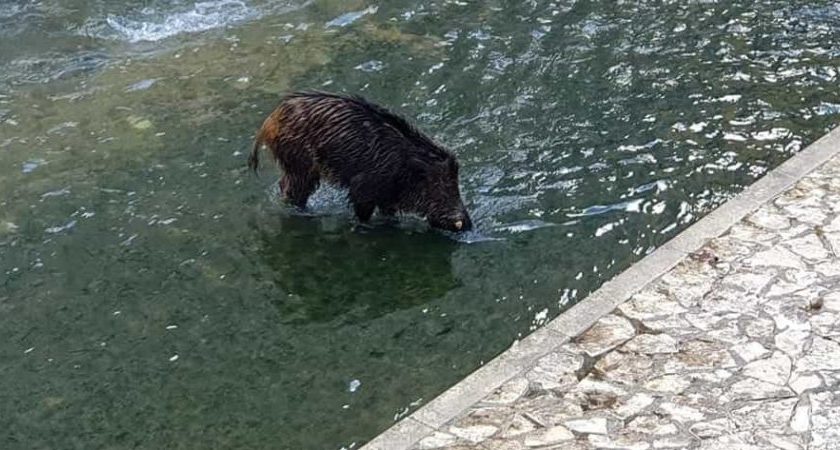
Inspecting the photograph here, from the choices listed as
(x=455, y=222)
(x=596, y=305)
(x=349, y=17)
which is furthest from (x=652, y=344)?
(x=349, y=17)

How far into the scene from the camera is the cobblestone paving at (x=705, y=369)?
550 centimetres

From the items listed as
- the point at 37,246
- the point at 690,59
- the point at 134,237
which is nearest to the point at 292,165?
the point at 134,237

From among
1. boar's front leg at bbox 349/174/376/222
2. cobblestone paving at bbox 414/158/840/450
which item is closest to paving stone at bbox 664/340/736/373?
cobblestone paving at bbox 414/158/840/450

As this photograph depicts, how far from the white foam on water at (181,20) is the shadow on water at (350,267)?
408 centimetres

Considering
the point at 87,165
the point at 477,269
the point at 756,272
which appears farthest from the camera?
the point at 87,165

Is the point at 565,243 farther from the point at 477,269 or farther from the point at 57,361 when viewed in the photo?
the point at 57,361

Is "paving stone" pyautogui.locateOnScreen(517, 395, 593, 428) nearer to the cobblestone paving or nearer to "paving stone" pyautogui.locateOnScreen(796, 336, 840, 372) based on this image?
the cobblestone paving

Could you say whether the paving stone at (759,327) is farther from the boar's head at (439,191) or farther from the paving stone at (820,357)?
the boar's head at (439,191)

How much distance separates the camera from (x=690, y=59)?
397 inches

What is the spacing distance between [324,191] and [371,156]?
613 mm

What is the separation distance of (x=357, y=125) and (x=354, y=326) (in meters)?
1.43

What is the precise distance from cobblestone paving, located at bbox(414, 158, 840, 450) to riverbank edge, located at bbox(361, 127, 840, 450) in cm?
7

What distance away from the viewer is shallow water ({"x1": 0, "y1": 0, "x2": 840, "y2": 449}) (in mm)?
6496

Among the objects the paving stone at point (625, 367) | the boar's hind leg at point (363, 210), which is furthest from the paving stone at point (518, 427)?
the boar's hind leg at point (363, 210)
